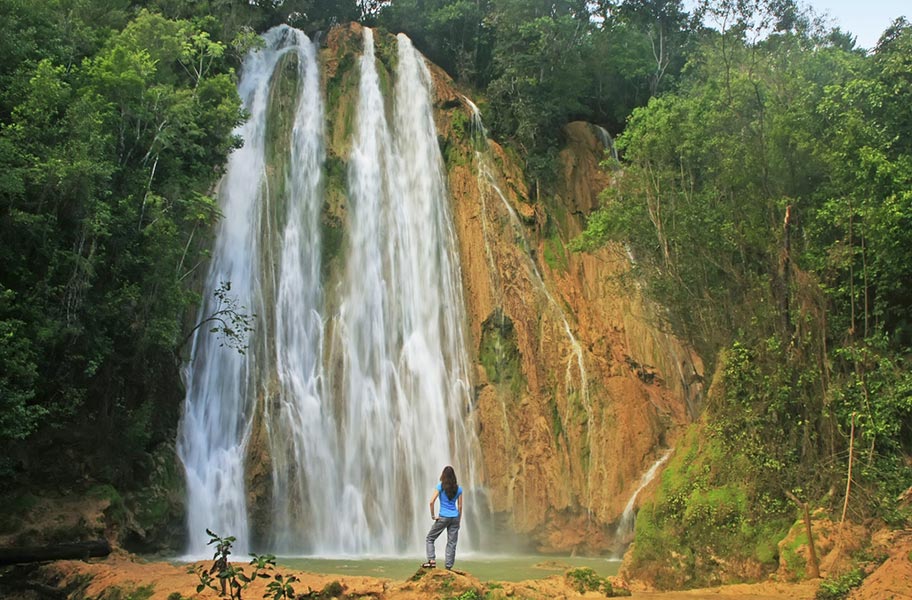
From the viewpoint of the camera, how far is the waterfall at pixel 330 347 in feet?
60.4

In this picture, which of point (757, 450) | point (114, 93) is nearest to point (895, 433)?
point (757, 450)

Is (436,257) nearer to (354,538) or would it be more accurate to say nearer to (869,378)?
(354,538)

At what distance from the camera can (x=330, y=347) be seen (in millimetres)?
20875

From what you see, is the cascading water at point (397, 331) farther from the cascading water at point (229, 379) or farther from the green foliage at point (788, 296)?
the green foliage at point (788, 296)

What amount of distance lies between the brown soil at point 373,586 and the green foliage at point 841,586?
0.35m

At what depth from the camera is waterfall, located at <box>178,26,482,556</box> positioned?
60.4 feet

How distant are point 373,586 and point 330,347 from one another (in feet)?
41.8

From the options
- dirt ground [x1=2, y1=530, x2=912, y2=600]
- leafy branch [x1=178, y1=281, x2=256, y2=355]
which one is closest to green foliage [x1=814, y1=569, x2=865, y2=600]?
dirt ground [x1=2, y1=530, x2=912, y2=600]

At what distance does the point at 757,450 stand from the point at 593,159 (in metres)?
17.1

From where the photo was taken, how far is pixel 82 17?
63.8ft

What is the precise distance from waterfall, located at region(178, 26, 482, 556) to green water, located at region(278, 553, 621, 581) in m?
1.92

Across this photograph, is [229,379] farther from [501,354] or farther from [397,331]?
[501,354]

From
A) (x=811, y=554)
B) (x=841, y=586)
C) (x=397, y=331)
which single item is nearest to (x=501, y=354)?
(x=397, y=331)

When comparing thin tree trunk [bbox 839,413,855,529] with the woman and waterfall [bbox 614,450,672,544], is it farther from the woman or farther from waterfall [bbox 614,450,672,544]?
waterfall [bbox 614,450,672,544]
